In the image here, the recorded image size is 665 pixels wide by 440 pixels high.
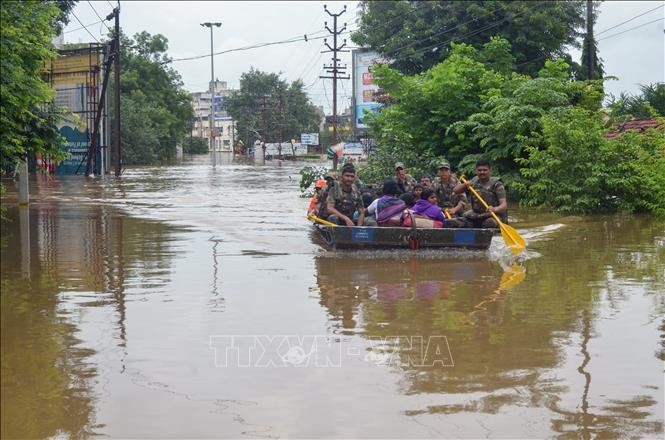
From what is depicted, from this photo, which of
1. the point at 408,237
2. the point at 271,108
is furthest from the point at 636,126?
the point at 271,108

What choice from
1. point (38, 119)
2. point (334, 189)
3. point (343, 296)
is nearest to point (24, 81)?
point (38, 119)

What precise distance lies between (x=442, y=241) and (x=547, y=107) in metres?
11.5

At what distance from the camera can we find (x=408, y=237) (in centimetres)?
1316

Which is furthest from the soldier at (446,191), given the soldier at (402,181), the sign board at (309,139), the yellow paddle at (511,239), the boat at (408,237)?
the sign board at (309,139)

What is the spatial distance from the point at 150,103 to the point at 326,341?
67.3m

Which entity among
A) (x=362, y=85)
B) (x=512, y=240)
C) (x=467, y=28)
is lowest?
(x=512, y=240)

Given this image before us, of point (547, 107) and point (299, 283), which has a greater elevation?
point (547, 107)

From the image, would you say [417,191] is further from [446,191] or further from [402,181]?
[402,181]

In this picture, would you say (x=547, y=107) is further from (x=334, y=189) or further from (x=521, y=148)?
(x=334, y=189)

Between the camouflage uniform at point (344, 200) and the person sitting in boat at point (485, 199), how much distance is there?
1.64 metres

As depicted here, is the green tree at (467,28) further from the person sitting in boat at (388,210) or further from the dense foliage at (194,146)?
the dense foliage at (194,146)

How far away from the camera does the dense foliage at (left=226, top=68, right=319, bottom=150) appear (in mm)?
102000

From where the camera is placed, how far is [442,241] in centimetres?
1325

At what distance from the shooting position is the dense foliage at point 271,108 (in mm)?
102000
